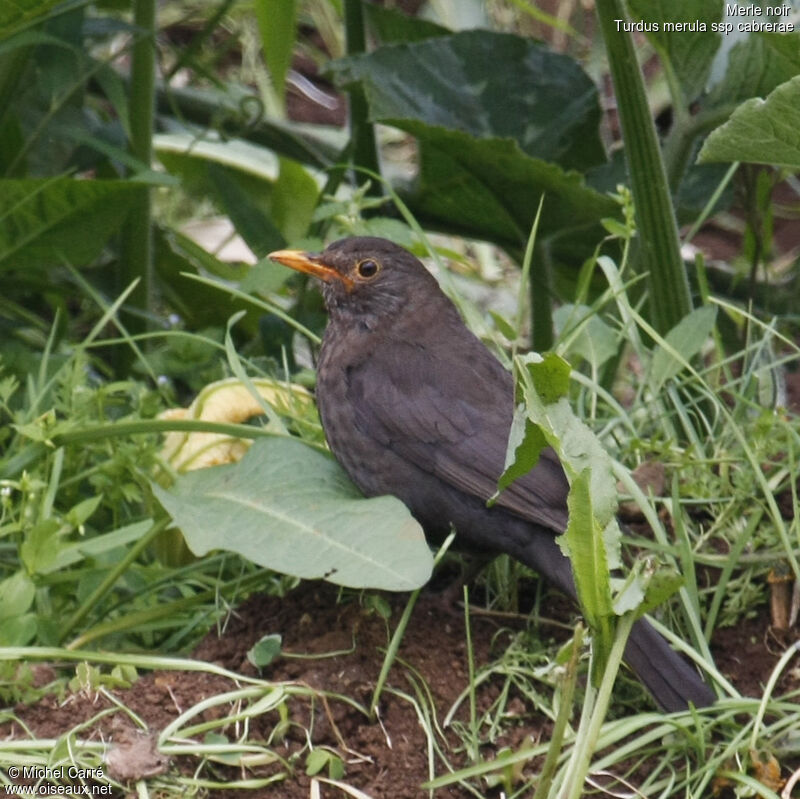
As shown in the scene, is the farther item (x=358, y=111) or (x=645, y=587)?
(x=358, y=111)

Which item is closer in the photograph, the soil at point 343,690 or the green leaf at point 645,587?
the green leaf at point 645,587

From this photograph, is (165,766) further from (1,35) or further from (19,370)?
(1,35)

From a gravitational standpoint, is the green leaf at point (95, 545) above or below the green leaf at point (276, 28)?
below

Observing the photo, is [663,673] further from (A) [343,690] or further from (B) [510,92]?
(B) [510,92]

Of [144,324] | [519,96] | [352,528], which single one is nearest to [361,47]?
[519,96]

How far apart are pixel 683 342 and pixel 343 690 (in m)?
1.31

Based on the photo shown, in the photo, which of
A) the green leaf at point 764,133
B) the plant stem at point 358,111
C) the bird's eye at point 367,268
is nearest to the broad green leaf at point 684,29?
the green leaf at point 764,133

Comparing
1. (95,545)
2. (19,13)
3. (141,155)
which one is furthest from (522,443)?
(141,155)

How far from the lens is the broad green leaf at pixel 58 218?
3936 millimetres

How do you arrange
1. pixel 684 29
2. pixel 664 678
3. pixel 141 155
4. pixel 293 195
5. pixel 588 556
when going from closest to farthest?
pixel 588 556 < pixel 664 678 < pixel 684 29 < pixel 141 155 < pixel 293 195

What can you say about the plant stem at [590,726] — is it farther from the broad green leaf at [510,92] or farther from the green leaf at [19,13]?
the broad green leaf at [510,92]

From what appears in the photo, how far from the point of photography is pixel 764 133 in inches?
117

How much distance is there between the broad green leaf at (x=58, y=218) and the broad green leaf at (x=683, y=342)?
5.18ft

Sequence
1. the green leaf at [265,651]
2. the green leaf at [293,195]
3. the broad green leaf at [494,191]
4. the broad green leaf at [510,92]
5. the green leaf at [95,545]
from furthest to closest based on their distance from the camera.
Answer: the green leaf at [293,195] < the broad green leaf at [510,92] < the broad green leaf at [494,191] < the green leaf at [95,545] < the green leaf at [265,651]
